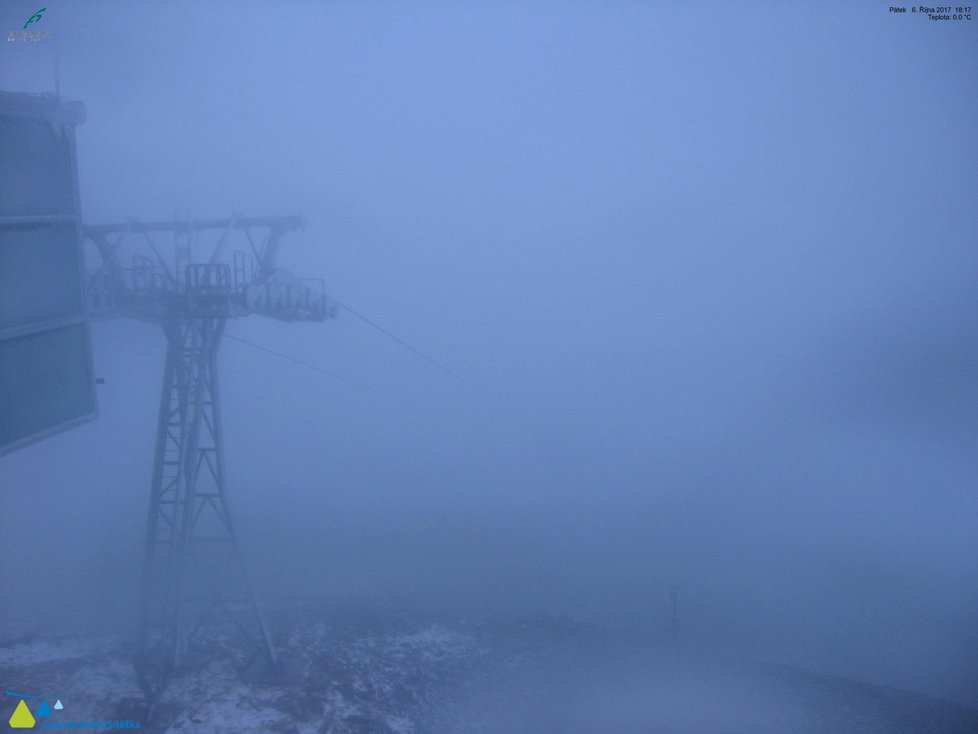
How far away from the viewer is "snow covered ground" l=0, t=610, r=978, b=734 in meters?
11.1

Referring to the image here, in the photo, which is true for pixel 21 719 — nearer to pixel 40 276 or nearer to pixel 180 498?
pixel 180 498

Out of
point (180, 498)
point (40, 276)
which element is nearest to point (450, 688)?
point (180, 498)

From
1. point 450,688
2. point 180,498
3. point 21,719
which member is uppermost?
point 180,498

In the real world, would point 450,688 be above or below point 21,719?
below

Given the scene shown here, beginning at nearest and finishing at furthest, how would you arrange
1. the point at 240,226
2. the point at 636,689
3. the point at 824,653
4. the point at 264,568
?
the point at 240,226, the point at 636,689, the point at 824,653, the point at 264,568

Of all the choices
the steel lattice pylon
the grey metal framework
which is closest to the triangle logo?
the steel lattice pylon

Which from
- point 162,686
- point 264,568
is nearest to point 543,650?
point 162,686

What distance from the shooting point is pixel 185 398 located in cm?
1167

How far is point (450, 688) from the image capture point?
12.8 meters

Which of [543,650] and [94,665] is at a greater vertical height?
[94,665]

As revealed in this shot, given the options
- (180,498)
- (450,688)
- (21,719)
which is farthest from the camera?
(450,688)

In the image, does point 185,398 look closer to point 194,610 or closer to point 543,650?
point 194,610

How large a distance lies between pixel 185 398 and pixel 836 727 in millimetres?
14034

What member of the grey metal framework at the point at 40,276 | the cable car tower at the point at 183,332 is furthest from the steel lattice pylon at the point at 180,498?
the grey metal framework at the point at 40,276
